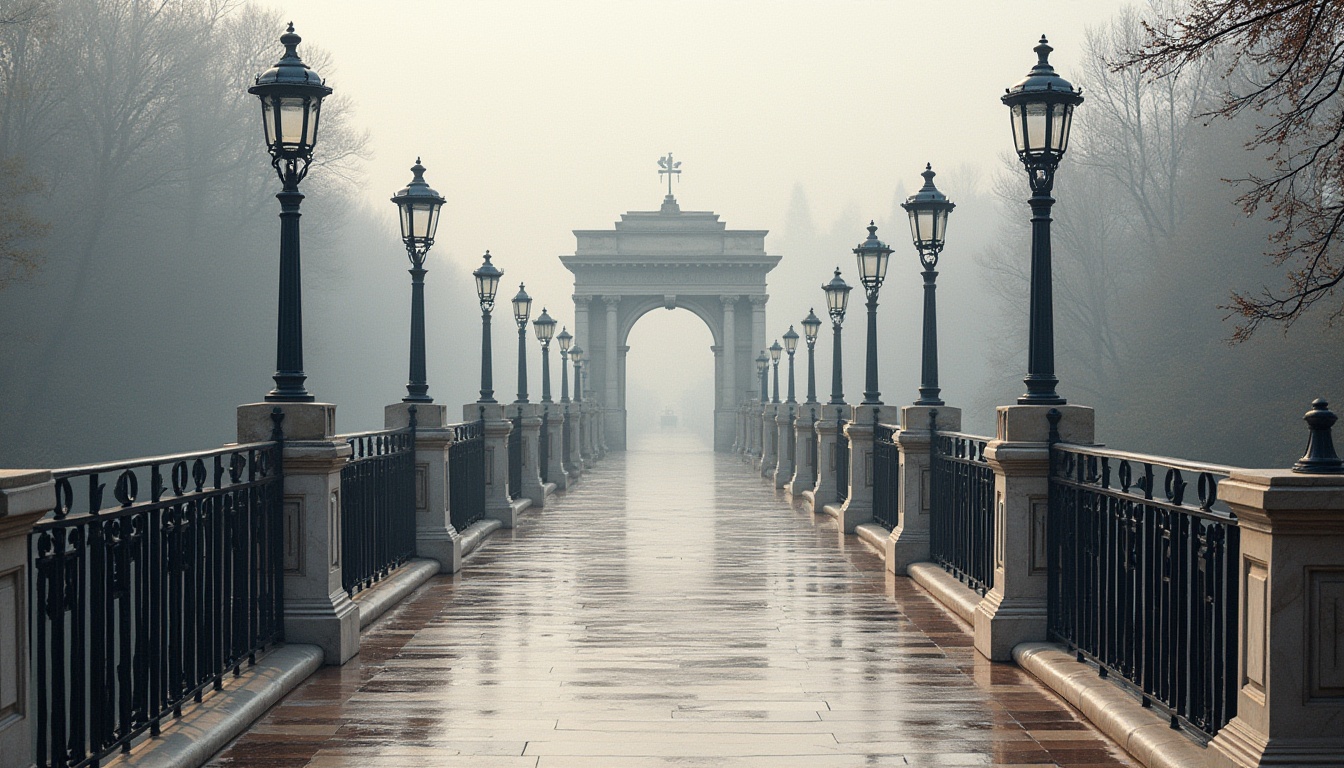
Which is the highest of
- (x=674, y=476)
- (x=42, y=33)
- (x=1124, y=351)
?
(x=42, y=33)

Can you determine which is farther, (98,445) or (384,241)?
(384,241)

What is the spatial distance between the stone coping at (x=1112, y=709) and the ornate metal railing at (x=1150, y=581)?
0.09 meters

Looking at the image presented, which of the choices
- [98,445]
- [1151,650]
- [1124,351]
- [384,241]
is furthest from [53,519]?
[384,241]

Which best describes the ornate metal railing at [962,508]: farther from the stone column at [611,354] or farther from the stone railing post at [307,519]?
the stone column at [611,354]

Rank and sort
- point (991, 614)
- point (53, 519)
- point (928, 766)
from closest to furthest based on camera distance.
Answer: point (53, 519) → point (928, 766) → point (991, 614)

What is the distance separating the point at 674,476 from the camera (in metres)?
33.0

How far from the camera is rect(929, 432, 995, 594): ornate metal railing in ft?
34.3

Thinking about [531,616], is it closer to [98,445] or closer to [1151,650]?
[1151,650]

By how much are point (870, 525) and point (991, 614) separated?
26.1 feet

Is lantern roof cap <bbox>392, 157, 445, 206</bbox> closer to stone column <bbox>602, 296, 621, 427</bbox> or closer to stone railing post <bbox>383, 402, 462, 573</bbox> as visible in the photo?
stone railing post <bbox>383, 402, 462, 573</bbox>

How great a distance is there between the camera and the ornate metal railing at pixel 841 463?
66.1 ft

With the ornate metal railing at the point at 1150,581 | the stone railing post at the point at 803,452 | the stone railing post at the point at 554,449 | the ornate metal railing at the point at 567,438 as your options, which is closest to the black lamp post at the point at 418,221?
the ornate metal railing at the point at 1150,581

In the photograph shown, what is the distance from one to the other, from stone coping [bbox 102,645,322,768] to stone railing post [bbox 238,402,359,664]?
0.46 feet

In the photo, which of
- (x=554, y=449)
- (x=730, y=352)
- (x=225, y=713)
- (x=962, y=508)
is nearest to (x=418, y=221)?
(x=962, y=508)
